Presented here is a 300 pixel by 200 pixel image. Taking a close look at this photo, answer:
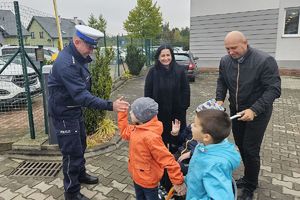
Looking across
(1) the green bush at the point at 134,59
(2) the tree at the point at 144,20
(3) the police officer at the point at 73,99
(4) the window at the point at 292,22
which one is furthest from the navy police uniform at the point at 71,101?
(2) the tree at the point at 144,20

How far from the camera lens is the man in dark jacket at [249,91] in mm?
2914

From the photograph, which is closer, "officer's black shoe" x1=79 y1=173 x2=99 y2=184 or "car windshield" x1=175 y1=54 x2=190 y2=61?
"officer's black shoe" x1=79 y1=173 x2=99 y2=184

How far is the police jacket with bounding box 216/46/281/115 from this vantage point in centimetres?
292

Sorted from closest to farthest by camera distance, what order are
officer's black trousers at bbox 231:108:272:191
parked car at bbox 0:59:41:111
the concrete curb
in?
officer's black trousers at bbox 231:108:272:191 < the concrete curb < parked car at bbox 0:59:41:111

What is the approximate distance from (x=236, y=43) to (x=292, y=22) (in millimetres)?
12848

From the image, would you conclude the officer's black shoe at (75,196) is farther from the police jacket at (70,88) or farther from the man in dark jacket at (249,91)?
the man in dark jacket at (249,91)

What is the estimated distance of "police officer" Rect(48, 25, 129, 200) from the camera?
2732 mm

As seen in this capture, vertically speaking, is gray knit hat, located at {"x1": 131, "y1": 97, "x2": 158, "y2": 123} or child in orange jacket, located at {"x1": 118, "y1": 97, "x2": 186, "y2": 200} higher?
gray knit hat, located at {"x1": 131, "y1": 97, "x2": 158, "y2": 123}

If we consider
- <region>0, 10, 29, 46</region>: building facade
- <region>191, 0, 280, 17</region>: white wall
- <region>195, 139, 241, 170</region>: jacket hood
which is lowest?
<region>195, 139, 241, 170</region>: jacket hood

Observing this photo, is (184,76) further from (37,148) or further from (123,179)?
(37,148)

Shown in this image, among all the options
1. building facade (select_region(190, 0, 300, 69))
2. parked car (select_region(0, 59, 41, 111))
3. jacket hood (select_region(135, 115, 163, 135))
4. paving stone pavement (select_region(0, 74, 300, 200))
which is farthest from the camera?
building facade (select_region(190, 0, 300, 69))

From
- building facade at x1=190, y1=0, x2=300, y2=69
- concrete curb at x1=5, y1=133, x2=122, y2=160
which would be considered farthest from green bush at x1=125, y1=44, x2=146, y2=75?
concrete curb at x1=5, y1=133, x2=122, y2=160

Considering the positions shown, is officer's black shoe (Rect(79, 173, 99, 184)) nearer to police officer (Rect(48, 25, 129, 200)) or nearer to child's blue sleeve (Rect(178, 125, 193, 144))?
police officer (Rect(48, 25, 129, 200))

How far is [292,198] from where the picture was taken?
3348mm
